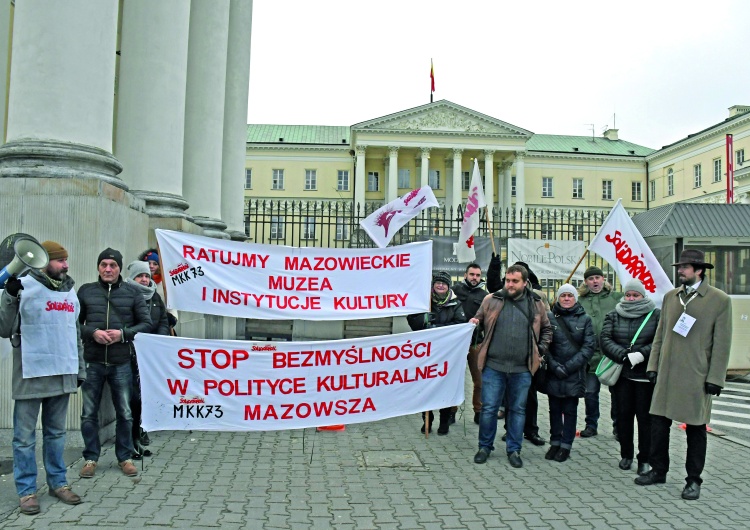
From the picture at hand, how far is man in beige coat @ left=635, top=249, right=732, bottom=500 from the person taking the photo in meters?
5.75

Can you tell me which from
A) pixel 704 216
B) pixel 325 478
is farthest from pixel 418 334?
pixel 704 216

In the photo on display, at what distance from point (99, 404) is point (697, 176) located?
6500cm

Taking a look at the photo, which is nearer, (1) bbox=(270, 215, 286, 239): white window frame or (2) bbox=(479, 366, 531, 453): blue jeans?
(2) bbox=(479, 366, 531, 453): blue jeans

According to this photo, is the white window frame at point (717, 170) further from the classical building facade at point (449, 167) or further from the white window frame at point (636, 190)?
the white window frame at point (636, 190)

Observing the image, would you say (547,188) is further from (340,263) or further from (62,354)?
(62,354)

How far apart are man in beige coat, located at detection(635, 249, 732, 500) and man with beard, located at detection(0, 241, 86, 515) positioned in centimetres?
495

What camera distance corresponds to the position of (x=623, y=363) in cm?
663

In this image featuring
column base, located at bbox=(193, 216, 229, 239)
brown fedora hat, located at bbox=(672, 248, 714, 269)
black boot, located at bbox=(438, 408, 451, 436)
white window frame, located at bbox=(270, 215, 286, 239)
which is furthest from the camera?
white window frame, located at bbox=(270, 215, 286, 239)

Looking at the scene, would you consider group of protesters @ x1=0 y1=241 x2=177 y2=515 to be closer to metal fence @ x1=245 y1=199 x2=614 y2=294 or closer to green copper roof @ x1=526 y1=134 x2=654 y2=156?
metal fence @ x1=245 y1=199 x2=614 y2=294

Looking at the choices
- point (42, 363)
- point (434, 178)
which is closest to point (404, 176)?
point (434, 178)

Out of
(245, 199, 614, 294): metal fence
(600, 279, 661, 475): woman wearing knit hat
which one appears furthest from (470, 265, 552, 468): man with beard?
(245, 199, 614, 294): metal fence

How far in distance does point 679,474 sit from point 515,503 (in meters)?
2.14

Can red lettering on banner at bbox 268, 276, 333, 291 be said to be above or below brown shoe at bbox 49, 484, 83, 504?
above

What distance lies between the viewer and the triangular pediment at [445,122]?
230 ft
